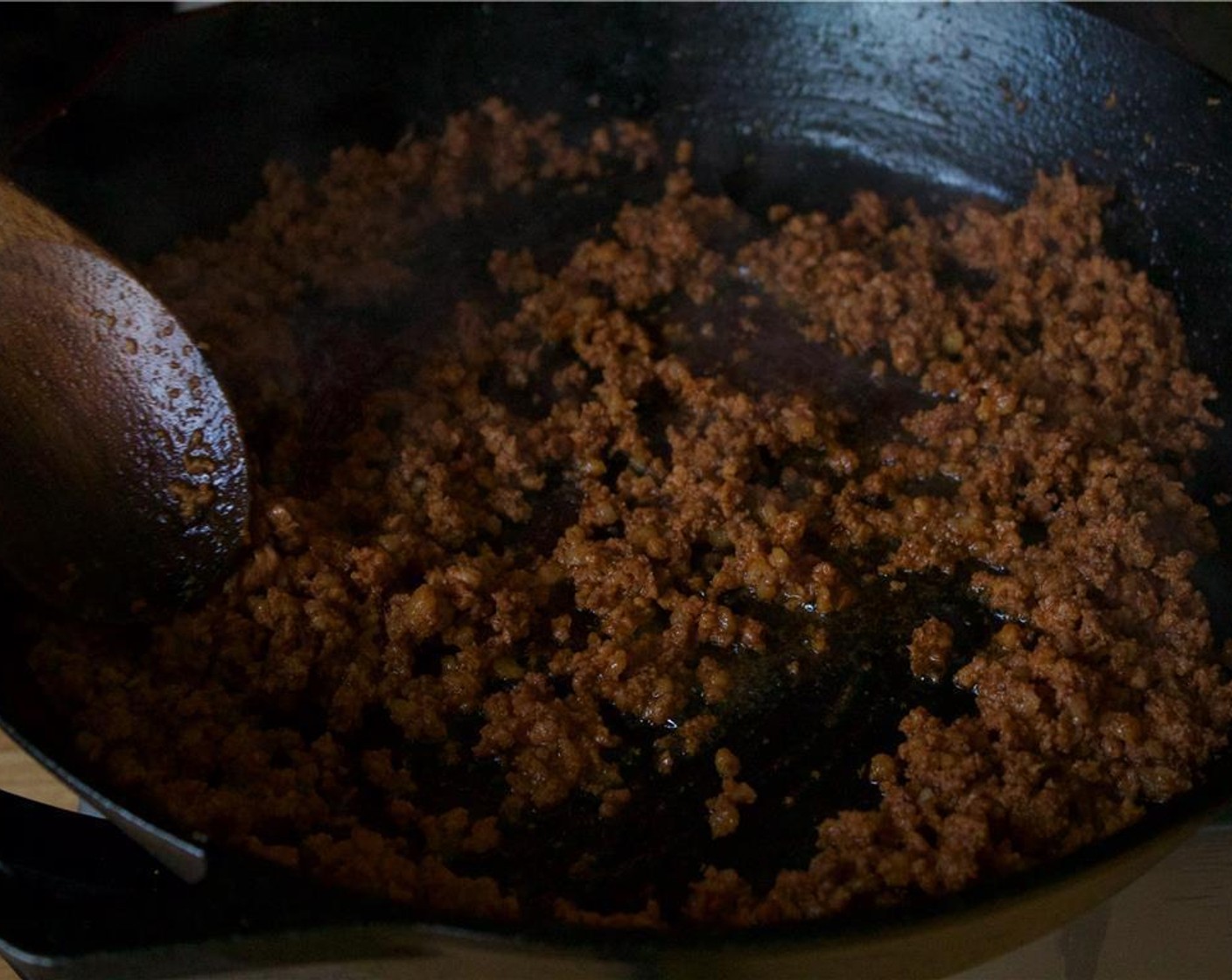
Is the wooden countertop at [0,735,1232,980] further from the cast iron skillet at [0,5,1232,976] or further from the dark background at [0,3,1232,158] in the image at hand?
the dark background at [0,3,1232,158]

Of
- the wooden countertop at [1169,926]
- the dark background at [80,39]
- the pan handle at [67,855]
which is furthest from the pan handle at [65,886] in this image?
the dark background at [80,39]

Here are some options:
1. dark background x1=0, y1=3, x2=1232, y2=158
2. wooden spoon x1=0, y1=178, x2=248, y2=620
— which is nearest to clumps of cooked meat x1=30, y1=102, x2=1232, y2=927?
wooden spoon x1=0, y1=178, x2=248, y2=620

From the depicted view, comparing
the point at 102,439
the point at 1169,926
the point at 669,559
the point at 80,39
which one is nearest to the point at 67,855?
the point at 102,439

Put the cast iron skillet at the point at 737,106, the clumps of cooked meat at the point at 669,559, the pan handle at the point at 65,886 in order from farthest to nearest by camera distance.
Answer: the cast iron skillet at the point at 737,106, the clumps of cooked meat at the point at 669,559, the pan handle at the point at 65,886

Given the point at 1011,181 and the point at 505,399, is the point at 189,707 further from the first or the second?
the point at 1011,181

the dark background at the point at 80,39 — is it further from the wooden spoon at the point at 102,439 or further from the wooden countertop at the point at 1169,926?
the wooden countertop at the point at 1169,926
